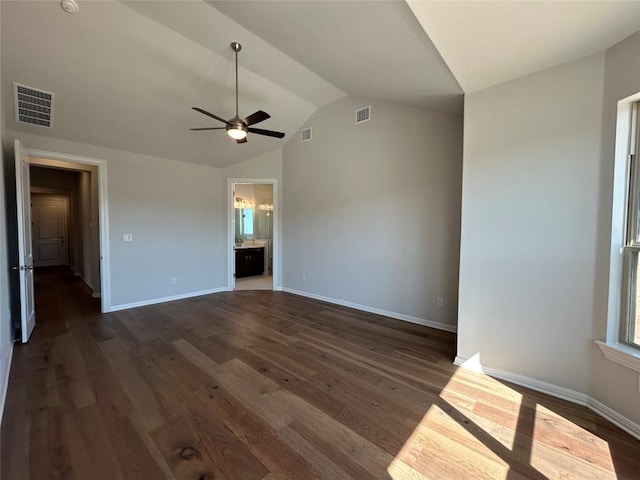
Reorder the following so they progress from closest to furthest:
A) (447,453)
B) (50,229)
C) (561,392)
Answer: (447,453), (561,392), (50,229)

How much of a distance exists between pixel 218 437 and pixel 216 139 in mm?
4229

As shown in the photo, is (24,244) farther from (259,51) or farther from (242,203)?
(242,203)

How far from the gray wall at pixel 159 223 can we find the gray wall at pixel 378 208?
1.60 metres

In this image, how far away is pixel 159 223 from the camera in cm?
488

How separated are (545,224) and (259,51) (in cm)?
330

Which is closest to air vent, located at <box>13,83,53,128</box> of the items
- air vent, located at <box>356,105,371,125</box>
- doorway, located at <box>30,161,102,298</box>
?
doorway, located at <box>30,161,102,298</box>

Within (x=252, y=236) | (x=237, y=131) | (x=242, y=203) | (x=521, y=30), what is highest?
(x=521, y=30)

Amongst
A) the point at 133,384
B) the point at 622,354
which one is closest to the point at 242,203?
the point at 133,384

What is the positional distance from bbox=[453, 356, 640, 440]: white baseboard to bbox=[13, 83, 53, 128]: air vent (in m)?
5.39

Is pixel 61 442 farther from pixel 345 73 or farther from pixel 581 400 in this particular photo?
pixel 345 73

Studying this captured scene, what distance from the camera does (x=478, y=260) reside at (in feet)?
8.51

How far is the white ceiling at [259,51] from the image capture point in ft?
5.96

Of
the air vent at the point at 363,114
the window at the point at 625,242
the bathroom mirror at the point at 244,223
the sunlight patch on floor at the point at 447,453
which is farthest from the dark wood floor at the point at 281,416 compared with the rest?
the bathroom mirror at the point at 244,223

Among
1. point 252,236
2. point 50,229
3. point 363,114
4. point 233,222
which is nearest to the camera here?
point 363,114
